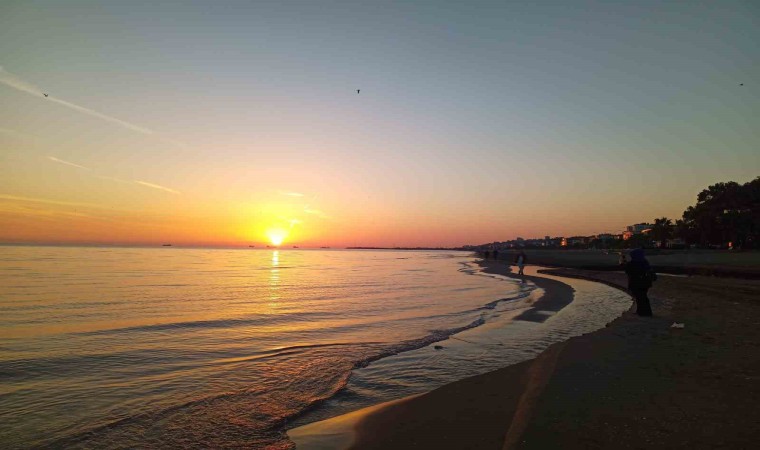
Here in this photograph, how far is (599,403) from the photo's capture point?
6.73 m

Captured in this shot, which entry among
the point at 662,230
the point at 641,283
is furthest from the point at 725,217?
the point at 641,283

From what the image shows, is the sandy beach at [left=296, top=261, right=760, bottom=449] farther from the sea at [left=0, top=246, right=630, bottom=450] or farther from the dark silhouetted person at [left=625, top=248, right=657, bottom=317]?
the dark silhouetted person at [left=625, top=248, right=657, bottom=317]

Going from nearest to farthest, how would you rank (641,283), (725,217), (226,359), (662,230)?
1. (226,359)
2. (641,283)
3. (725,217)
4. (662,230)

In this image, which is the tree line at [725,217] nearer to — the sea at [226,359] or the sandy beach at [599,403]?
the sea at [226,359]

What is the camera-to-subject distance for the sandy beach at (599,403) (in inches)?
215

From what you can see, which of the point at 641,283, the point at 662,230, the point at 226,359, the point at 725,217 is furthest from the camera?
the point at 662,230

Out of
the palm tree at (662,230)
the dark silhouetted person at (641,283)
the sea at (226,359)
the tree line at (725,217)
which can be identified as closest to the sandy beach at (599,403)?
the sea at (226,359)

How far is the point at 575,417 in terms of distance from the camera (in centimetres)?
614

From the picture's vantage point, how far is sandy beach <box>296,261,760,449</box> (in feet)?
17.9

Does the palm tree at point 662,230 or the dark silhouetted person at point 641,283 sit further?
the palm tree at point 662,230

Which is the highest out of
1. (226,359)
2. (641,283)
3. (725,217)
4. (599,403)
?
(725,217)

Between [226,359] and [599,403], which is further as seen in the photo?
[226,359]

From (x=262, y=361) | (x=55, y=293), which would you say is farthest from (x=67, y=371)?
(x=55, y=293)

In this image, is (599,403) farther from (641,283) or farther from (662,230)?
(662,230)
